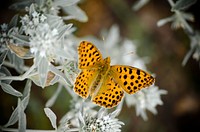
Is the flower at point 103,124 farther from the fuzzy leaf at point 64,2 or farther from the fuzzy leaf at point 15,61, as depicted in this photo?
the fuzzy leaf at point 64,2

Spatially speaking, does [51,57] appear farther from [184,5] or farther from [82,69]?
[184,5]

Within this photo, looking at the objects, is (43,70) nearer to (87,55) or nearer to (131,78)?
(87,55)

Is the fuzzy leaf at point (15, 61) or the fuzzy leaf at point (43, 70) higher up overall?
the fuzzy leaf at point (15, 61)

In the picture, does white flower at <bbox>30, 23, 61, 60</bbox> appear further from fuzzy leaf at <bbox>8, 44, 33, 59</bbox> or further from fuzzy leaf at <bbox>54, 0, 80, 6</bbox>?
fuzzy leaf at <bbox>54, 0, 80, 6</bbox>

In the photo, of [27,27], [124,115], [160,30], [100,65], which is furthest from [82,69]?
[160,30]

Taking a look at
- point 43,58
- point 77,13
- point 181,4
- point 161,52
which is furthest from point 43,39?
point 161,52

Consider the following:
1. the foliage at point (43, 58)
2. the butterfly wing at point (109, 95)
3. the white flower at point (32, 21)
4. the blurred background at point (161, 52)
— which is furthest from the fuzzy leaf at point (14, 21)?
the blurred background at point (161, 52)
